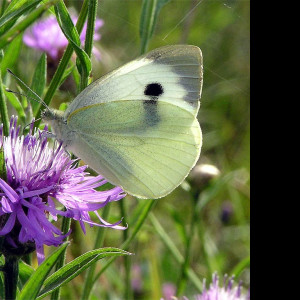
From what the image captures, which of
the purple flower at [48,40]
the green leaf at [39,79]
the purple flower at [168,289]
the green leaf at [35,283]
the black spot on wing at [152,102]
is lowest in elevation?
the purple flower at [168,289]

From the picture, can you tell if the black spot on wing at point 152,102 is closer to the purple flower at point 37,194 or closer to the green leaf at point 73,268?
the purple flower at point 37,194

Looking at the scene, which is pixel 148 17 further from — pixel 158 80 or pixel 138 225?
pixel 138 225

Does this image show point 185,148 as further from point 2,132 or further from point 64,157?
point 2,132

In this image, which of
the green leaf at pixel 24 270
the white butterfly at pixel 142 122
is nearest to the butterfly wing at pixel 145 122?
the white butterfly at pixel 142 122

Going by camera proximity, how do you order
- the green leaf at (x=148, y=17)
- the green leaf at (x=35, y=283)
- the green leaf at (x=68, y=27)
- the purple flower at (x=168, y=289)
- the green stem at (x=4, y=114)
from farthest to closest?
the purple flower at (x=168, y=289)
the green leaf at (x=148, y=17)
the green stem at (x=4, y=114)
the green leaf at (x=68, y=27)
the green leaf at (x=35, y=283)

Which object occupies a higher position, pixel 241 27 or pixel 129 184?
pixel 241 27
